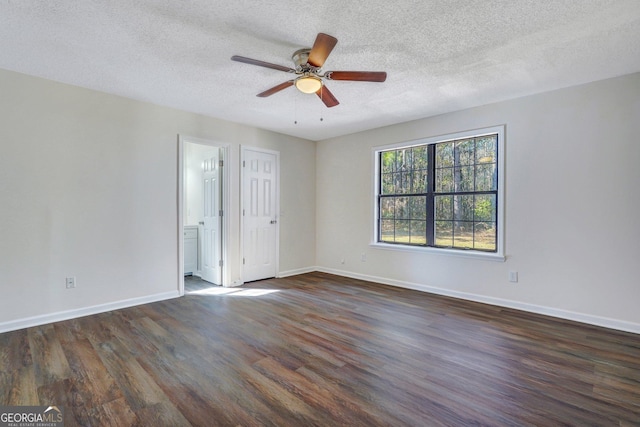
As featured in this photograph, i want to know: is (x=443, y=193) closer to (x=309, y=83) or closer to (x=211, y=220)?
(x=309, y=83)

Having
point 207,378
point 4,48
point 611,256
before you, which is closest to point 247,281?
point 207,378

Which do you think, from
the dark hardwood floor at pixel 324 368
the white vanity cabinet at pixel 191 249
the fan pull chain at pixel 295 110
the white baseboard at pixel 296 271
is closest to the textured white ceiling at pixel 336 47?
the fan pull chain at pixel 295 110

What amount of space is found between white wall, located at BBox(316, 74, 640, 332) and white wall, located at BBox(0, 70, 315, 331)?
373cm

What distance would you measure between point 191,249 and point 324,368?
3.89 m

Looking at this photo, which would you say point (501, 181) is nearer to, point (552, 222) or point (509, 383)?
point (552, 222)

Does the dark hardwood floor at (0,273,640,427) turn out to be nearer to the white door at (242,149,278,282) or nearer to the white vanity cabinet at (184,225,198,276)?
the white door at (242,149,278,282)

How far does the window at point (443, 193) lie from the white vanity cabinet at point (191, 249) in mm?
3214

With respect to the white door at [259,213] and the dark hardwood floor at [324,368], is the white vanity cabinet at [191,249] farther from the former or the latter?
the dark hardwood floor at [324,368]

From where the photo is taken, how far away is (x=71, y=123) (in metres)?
3.23

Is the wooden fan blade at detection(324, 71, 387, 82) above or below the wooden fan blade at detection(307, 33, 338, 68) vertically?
below

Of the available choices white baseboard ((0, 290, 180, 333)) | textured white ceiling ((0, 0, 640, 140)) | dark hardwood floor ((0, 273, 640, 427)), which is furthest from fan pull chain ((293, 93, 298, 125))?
white baseboard ((0, 290, 180, 333))

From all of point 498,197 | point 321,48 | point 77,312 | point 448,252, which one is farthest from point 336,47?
point 77,312

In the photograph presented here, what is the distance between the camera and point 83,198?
130 inches

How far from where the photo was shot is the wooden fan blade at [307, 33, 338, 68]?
200 cm
